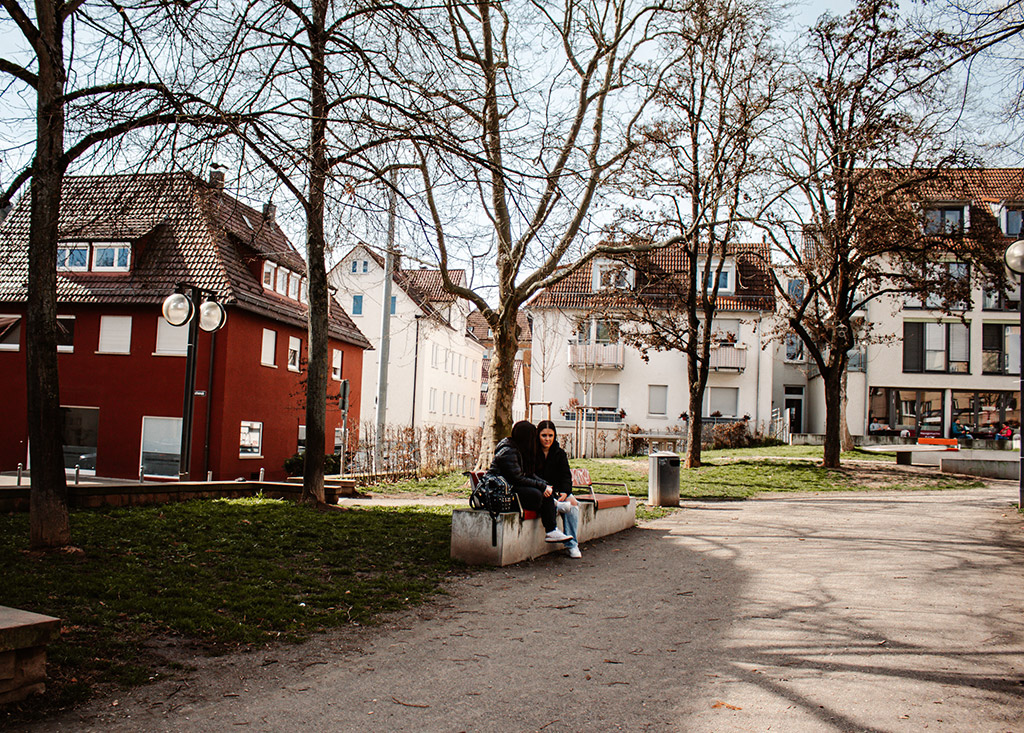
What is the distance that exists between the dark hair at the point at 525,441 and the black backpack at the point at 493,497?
65 cm

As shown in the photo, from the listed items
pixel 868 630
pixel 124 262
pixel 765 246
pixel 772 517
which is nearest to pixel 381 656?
pixel 868 630

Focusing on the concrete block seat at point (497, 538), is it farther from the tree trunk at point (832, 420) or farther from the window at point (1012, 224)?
the window at point (1012, 224)

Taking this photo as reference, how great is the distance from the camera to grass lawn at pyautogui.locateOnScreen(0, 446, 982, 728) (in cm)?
522

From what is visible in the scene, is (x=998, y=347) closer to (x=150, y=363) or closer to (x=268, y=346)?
(x=268, y=346)

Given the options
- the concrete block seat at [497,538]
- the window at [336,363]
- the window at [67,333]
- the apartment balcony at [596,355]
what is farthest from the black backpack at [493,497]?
the apartment balcony at [596,355]

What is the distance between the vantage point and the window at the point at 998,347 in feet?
135

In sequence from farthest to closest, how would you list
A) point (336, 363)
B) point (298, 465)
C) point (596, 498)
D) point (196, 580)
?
point (336, 363)
point (298, 465)
point (596, 498)
point (196, 580)

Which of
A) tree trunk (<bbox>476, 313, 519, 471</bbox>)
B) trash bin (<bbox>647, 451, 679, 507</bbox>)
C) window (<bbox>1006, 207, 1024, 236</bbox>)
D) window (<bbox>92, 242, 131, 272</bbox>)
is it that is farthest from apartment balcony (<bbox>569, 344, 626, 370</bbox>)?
trash bin (<bbox>647, 451, 679, 507</bbox>)

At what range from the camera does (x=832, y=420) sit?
24828 mm

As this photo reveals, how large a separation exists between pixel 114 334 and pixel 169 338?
2.08 m

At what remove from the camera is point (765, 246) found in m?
26.4

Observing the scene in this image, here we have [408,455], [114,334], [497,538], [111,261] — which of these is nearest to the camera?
[497,538]

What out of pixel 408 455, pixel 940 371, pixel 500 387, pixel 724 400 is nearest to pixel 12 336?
pixel 408 455

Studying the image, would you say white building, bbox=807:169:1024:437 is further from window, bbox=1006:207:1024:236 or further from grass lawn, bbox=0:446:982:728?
grass lawn, bbox=0:446:982:728
